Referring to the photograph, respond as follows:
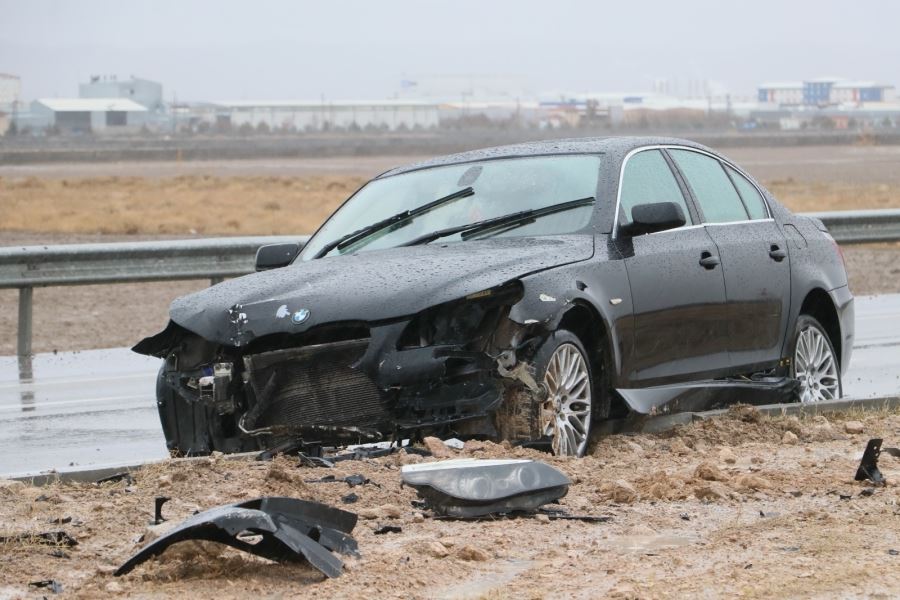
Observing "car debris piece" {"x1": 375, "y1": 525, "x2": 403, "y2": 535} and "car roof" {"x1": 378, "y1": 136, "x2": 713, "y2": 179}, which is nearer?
"car debris piece" {"x1": 375, "y1": 525, "x2": 403, "y2": 535}

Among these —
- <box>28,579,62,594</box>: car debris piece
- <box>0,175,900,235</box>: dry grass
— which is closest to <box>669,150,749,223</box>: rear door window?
<box>28,579,62,594</box>: car debris piece

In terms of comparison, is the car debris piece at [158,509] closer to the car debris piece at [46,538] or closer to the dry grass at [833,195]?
the car debris piece at [46,538]

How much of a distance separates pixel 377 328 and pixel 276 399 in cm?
61

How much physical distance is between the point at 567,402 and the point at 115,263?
29.2 feet

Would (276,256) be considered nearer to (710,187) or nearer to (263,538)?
(710,187)

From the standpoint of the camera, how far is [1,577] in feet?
18.2

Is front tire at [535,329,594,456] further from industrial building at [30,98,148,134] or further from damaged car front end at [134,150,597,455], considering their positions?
industrial building at [30,98,148,134]

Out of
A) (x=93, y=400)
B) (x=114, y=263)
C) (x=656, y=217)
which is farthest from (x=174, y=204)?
(x=656, y=217)

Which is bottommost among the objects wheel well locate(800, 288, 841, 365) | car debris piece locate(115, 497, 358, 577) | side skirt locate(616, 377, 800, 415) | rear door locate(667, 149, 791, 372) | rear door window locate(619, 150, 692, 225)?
side skirt locate(616, 377, 800, 415)

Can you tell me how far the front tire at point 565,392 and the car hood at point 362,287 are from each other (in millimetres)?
390

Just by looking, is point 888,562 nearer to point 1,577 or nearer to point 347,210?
point 1,577

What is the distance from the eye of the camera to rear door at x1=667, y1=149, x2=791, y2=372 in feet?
30.9

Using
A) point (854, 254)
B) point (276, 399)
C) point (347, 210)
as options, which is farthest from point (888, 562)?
point (854, 254)

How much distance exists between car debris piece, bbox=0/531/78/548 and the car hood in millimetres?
1904
